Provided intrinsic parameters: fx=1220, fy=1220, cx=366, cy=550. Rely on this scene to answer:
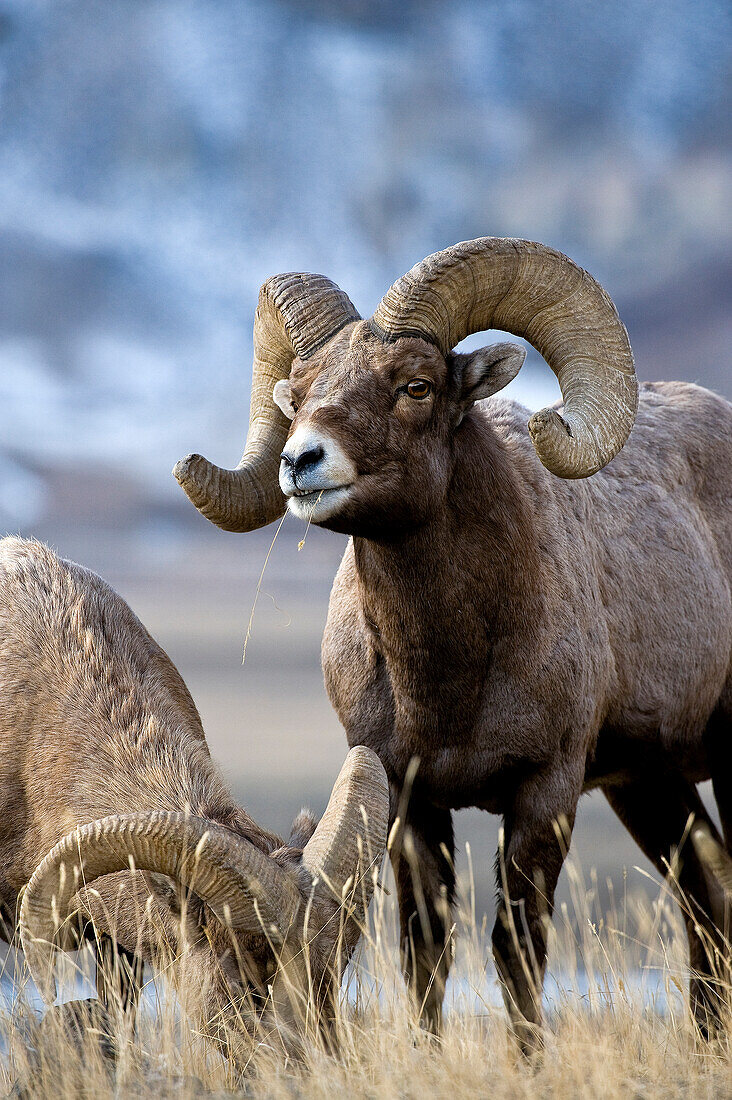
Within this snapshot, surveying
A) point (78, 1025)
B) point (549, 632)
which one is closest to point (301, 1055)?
point (78, 1025)

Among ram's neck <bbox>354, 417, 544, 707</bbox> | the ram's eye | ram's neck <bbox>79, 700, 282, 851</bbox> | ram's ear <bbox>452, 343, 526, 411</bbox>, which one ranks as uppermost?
ram's ear <bbox>452, 343, 526, 411</bbox>

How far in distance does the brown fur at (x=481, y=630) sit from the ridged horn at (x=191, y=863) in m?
0.99

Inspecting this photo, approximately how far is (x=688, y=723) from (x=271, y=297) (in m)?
4.27

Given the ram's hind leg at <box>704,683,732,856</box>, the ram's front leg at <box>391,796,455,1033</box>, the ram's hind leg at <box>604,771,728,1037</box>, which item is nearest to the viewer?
the ram's front leg at <box>391,796,455,1033</box>

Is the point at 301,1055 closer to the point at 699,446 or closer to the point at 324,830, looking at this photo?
the point at 324,830

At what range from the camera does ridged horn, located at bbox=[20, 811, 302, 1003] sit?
554 cm

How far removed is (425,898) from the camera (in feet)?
25.1

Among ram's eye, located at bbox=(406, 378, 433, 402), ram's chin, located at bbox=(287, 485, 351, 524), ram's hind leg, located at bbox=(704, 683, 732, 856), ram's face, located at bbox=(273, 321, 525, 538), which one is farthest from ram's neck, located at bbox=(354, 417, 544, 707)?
ram's hind leg, located at bbox=(704, 683, 732, 856)

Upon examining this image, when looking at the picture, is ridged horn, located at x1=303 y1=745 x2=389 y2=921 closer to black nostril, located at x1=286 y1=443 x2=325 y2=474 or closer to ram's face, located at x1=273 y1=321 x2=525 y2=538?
ram's face, located at x1=273 y1=321 x2=525 y2=538

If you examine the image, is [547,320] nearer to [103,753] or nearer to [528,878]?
[528,878]

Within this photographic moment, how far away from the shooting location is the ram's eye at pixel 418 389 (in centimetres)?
654

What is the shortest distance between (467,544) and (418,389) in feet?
3.25

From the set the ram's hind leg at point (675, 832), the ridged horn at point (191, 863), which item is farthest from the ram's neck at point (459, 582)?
the ram's hind leg at point (675, 832)

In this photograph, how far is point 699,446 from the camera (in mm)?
9758
